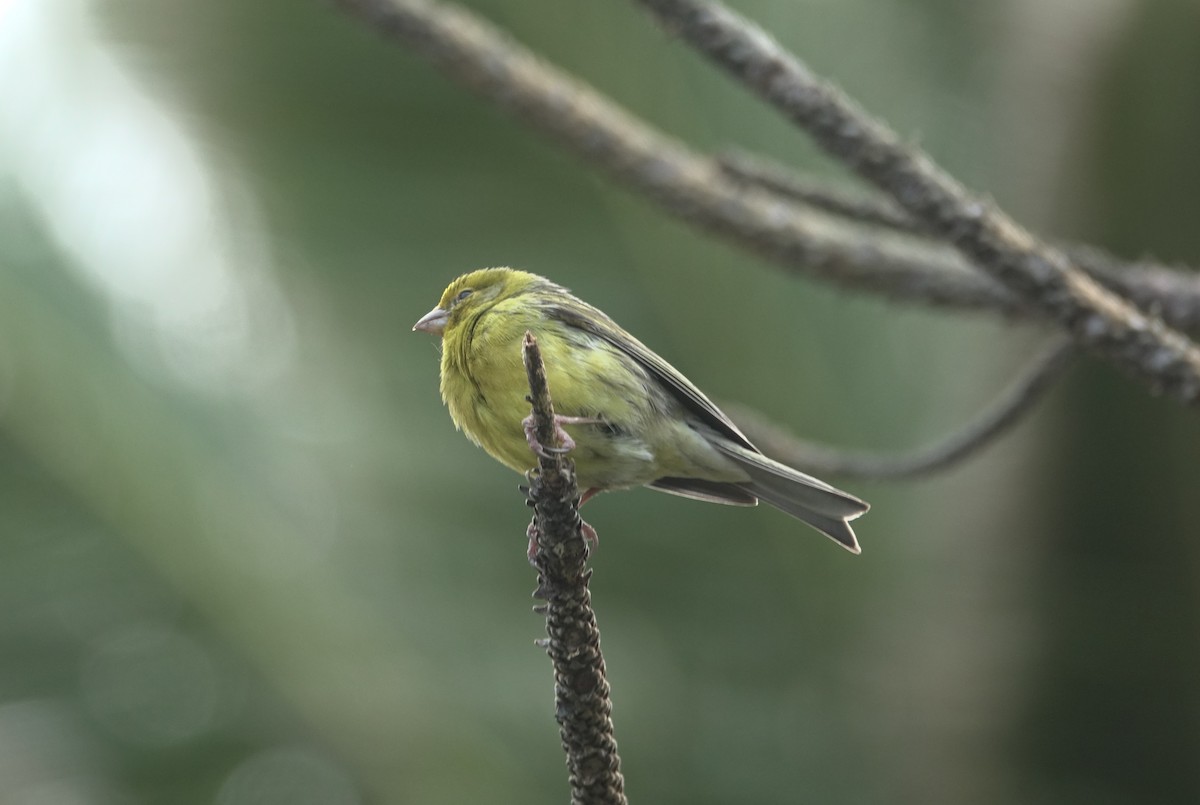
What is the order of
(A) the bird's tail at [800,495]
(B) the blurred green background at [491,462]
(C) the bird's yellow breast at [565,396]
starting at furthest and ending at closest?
(B) the blurred green background at [491,462], (A) the bird's tail at [800,495], (C) the bird's yellow breast at [565,396]

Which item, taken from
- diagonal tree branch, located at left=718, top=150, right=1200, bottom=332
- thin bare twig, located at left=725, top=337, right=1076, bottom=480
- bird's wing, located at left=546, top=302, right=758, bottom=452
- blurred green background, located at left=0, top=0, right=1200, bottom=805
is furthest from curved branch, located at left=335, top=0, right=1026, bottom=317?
blurred green background, located at left=0, top=0, right=1200, bottom=805

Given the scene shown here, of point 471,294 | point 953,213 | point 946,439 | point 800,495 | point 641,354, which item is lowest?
point 800,495

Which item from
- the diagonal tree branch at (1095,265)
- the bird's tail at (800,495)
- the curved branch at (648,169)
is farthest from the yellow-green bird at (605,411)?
the diagonal tree branch at (1095,265)

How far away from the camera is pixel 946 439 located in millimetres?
4074

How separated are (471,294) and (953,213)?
1523 millimetres

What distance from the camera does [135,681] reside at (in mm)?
4508

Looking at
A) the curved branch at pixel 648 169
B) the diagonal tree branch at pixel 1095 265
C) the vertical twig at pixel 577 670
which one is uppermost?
the curved branch at pixel 648 169

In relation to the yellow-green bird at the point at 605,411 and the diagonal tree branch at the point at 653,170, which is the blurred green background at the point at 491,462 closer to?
the diagonal tree branch at the point at 653,170

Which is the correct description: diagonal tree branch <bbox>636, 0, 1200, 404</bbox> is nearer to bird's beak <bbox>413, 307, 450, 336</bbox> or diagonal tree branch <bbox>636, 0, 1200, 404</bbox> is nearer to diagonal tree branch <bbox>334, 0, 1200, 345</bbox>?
diagonal tree branch <bbox>334, 0, 1200, 345</bbox>

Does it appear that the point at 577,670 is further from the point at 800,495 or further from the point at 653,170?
the point at 653,170

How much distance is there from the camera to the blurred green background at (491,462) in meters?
4.69

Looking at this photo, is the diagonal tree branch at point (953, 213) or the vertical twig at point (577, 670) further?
the diagonal tree branch at point (953, 213)

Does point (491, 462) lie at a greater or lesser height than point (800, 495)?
greater

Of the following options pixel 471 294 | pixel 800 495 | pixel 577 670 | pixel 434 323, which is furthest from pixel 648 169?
pixel 577 670
